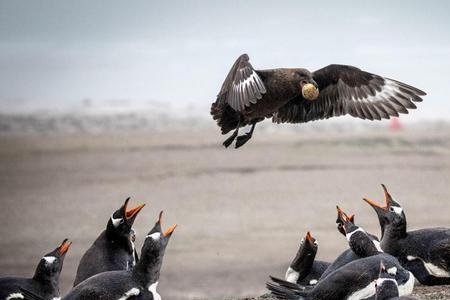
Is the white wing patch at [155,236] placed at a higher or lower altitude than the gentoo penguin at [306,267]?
higher

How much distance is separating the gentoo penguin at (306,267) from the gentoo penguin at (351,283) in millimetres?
1937

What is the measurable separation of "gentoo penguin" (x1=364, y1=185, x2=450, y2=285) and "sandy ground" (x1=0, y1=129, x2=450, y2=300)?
17.0 feet

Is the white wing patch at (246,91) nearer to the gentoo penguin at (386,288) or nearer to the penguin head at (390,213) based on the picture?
the penguin head at (390,213)

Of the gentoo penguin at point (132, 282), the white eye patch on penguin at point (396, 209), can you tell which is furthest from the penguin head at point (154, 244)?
the white eye patch on penguin at point (396, 209)

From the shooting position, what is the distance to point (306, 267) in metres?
11.2

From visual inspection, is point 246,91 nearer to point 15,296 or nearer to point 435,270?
point 435,270

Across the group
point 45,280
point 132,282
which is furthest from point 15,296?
point 132,282

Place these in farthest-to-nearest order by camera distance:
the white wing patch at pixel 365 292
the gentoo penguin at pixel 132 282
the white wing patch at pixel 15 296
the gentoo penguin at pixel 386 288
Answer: the white wing patch at pixel 15 296 → the gentoo penguin at pixel 132 282 → the white wing patch at pixel 365 292 → the gentoo penguin at pixel 386 288

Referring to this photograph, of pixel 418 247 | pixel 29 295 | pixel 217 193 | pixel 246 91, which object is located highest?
pixel 246 91

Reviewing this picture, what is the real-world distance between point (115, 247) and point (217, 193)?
1378 centimetres


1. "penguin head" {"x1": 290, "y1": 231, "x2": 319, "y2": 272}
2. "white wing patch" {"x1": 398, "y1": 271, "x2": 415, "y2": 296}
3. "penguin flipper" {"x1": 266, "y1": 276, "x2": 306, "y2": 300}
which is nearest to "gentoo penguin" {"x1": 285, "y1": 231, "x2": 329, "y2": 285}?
"penguin head" {"x1": 290, "y1": 231, "x2": 319, "y2": 272}

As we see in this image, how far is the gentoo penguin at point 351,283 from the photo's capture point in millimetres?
8680

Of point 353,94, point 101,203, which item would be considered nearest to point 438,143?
point 101,203

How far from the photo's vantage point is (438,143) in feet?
110
